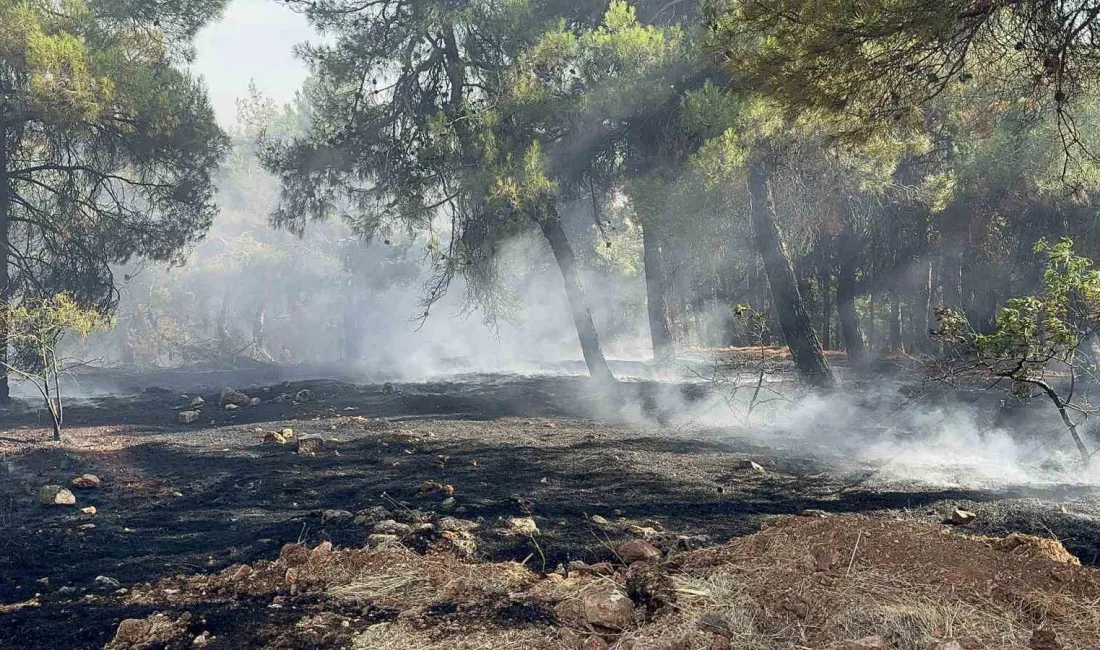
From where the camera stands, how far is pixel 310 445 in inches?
344

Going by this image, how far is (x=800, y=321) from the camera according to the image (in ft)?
42.3

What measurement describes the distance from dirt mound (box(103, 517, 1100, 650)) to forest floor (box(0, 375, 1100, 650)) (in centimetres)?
1

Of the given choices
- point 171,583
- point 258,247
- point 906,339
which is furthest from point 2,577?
point 258,247

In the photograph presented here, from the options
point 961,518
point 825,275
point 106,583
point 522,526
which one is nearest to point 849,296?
point 825,275

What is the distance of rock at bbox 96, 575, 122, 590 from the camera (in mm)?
4499

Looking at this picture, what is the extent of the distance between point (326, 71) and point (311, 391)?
21.2ft

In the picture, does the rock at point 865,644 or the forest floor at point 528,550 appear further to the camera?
the forest floor at point 528,550

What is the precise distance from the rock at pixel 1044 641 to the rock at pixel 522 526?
9.77 feet

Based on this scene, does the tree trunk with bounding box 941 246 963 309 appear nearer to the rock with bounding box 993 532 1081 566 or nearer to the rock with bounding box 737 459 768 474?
the rock with bounding box 737 459 768 474

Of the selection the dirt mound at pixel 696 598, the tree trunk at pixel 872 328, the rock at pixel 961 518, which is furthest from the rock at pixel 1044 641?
the tree trunk at pixel 872 328

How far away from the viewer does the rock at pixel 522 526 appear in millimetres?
5289

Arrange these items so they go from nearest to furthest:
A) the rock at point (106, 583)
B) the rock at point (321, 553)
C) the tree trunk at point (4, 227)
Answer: the rock at point (106, 583) < the rock at point (321, 553) < the tree trunk at point (4, 227)

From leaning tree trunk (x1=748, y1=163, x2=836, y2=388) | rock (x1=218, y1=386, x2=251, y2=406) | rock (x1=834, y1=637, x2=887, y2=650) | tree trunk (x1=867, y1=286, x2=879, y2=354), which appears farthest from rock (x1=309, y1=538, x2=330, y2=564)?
tree trunk (x1=867, y1=286, x2=879, y2=354)

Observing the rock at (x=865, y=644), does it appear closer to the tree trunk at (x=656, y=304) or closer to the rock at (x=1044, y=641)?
the rock at (x=1044, y=641)
